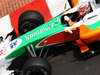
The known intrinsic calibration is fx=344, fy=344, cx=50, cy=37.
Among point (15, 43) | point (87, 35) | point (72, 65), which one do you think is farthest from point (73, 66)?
point (15, 43)

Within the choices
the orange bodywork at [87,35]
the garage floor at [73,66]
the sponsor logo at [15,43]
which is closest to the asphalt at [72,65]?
the garage floor at [73,66]

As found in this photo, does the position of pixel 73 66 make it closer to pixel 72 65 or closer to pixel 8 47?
pixel 72 65

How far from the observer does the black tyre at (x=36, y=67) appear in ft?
10.1

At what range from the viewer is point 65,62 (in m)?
3.40

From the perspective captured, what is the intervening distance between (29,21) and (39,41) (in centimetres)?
31

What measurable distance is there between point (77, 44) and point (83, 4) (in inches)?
15.7

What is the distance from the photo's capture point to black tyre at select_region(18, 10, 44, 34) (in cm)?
349

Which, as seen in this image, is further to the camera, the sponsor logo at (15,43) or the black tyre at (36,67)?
the sponsor logo at (15,43)

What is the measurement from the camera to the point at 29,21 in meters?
3.51

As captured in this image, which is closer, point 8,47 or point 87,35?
point 87,35

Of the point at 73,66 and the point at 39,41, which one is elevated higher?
the point at 39,41

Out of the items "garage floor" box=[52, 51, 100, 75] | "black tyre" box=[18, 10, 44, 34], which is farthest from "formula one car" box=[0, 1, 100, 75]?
"garage floor" box=[52, 51, 100, 75]

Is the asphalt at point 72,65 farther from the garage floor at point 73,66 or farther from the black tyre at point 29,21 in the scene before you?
the black tyre at point 29,21

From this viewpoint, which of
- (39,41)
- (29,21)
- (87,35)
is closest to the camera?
(87,35)
